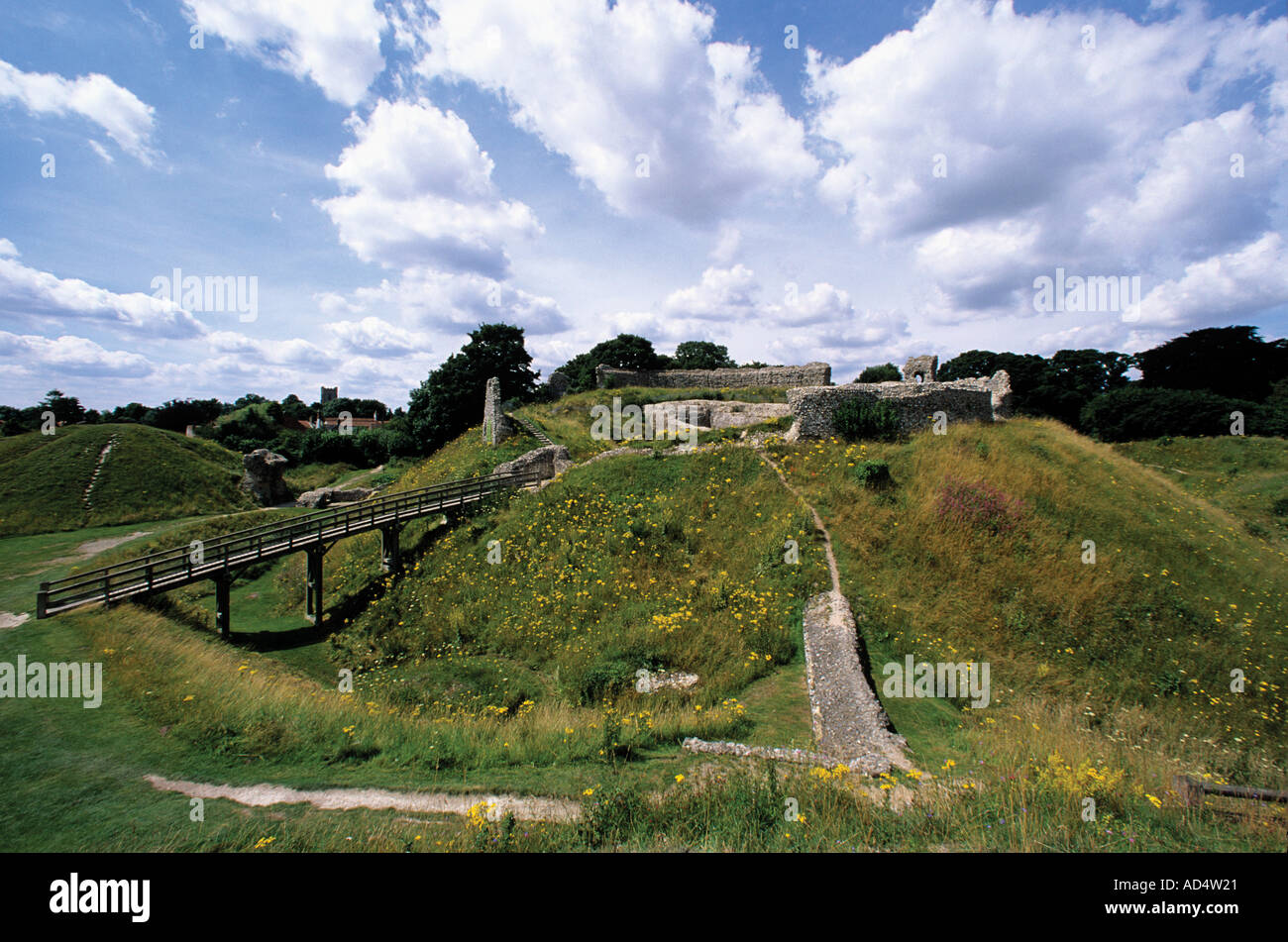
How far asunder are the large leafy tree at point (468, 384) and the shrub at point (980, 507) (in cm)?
3460

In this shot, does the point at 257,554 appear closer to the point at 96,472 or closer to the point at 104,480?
the point at 104,480

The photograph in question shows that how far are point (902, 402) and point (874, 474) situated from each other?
565cm

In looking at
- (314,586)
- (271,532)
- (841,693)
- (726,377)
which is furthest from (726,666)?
(726,377)

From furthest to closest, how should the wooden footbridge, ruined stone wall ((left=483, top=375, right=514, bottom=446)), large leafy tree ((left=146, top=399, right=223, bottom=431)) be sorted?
1. large leafy tree ((left=146, top=399, right=223, bottom=431))
2. ruined stone wall ((left=483, top=375, right=514, bottom=446))
3. the wooden footbridge

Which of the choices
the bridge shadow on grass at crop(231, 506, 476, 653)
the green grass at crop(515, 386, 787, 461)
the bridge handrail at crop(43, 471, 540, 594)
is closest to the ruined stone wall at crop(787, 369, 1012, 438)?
the bridge handrail at crop(43, 471, 540, 594)

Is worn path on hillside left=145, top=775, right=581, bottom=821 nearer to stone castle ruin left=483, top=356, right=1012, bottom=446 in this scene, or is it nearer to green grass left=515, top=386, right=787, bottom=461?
stone castle ruin left=483, top=356, right=1012, bottom=446

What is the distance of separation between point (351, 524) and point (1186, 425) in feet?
201

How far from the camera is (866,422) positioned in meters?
19.8

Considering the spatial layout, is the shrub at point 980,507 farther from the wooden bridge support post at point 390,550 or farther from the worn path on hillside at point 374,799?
the wooden bridge support post at point 390,550

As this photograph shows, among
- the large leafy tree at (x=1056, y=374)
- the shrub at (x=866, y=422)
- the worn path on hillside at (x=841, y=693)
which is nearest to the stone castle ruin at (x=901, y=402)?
the shrub at (x=866, y=422)

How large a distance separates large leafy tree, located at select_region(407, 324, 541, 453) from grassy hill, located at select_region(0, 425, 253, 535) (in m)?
13.1

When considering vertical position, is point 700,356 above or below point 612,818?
above

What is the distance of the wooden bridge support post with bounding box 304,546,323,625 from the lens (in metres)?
17.3
